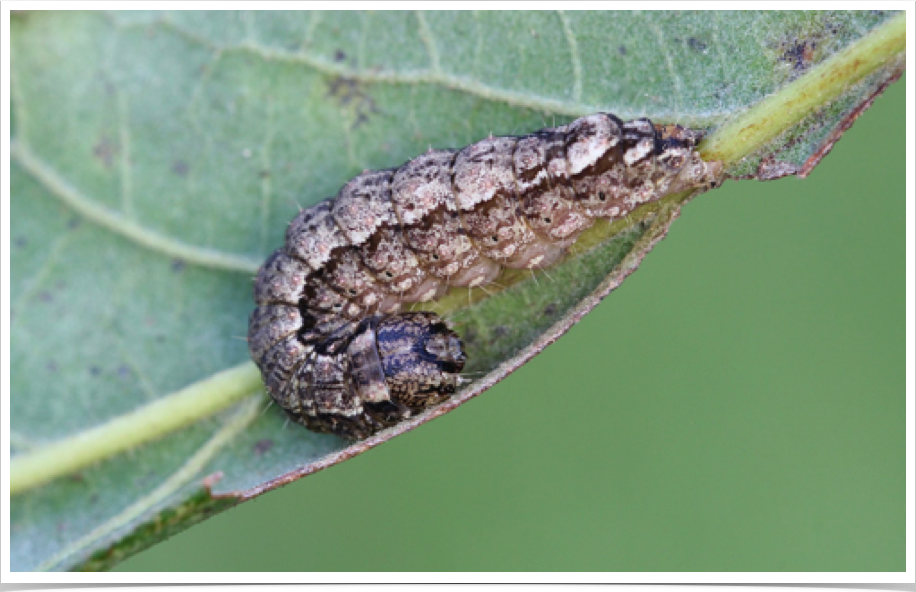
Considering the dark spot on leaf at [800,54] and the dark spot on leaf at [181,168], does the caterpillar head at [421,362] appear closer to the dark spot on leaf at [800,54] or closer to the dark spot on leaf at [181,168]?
the dark spot on leaf at [181,168]

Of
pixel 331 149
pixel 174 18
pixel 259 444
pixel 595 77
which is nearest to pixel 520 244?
pixel 595 77

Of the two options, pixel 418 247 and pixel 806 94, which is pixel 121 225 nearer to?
pixel 418 247

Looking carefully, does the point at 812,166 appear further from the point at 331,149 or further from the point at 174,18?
the point at 174,18

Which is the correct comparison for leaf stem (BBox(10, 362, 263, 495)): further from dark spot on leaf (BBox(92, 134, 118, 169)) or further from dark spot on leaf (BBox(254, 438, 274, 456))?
dark spot on leaf (BBox(92, 134, 118, 169))

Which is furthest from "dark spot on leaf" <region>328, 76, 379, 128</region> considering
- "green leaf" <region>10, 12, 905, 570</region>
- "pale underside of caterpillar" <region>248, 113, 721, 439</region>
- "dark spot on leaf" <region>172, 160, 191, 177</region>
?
"dark spot on leaf" <region>172, 160, 191, 177</region>

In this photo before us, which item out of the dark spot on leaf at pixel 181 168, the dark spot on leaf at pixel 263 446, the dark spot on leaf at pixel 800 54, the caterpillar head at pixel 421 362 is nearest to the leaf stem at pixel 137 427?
the dark spot on leaf at pixel 263 446

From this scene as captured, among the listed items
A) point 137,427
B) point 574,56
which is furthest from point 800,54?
point 137,427

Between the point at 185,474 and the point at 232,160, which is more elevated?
the point at 232,160
